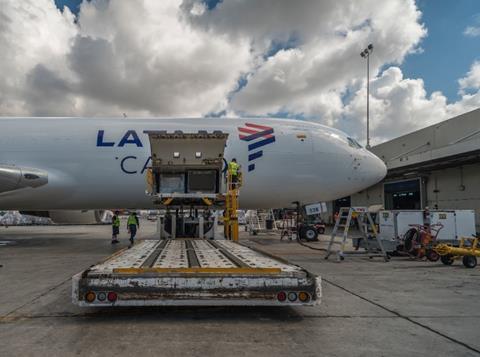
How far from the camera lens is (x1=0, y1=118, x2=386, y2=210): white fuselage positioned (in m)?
15.3

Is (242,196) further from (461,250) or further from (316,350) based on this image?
(316,350)

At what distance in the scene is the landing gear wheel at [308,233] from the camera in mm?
18688

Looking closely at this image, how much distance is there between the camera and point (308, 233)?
18.8m

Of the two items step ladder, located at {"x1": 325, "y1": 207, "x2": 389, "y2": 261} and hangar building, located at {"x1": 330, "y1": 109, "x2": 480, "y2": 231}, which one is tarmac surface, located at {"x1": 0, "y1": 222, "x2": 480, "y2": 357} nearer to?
step ladder, located at {"x1": 325, "y1": 207, "x2": 389, "y2": 261}

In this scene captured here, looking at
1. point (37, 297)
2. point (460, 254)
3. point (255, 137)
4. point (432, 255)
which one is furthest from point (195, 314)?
point (255, 137)

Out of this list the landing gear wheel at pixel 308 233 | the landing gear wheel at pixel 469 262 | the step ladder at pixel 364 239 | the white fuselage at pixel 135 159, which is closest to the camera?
the landing gear wheel at pixel 469 262

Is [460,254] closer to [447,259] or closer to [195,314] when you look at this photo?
[447,259]

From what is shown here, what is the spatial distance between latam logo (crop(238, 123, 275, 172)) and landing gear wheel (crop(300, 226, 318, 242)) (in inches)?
189

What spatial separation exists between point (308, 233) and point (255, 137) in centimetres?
557

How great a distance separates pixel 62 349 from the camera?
4137mm

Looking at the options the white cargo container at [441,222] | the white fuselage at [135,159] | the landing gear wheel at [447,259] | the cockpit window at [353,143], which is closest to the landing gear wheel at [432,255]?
the landing gear wheel at [447,259]

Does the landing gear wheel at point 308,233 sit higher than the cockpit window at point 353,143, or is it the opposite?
the cockpit window at point 353,143

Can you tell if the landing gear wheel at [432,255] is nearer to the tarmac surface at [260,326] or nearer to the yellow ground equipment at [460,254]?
the yellow ground equipment at [460,254]

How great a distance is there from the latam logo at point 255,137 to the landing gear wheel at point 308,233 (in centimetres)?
480
